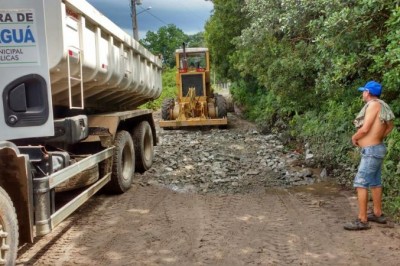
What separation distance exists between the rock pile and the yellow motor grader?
269 cm

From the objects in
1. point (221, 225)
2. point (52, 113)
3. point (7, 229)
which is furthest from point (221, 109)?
point (7, 229)

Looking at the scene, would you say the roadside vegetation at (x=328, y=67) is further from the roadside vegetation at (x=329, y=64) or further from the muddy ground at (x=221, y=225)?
the muddy ground at (x=221, y=225)

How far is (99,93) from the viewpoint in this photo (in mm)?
6352

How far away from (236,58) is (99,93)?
13056mm

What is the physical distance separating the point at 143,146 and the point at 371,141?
4.36 metres

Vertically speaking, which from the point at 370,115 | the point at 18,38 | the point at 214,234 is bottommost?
the point at 214,234

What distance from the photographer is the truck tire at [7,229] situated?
10.6ft

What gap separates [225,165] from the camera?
8906mm

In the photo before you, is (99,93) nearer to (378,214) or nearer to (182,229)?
(182,229)

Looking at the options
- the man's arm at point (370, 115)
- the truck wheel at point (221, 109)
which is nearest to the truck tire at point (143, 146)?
the man's arm at point (370, 115)

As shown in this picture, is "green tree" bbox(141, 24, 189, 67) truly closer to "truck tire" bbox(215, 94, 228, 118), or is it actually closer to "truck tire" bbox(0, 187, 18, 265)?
"truck tire" bbox(215, 94, 228, 118)

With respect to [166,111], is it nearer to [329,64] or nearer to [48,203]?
[329,64]

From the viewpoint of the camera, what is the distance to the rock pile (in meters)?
7.55

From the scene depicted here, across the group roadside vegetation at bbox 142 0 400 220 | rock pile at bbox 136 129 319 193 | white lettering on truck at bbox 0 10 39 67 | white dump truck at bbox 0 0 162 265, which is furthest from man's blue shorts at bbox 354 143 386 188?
white lettering on truck at bbox 0 10 39 67
